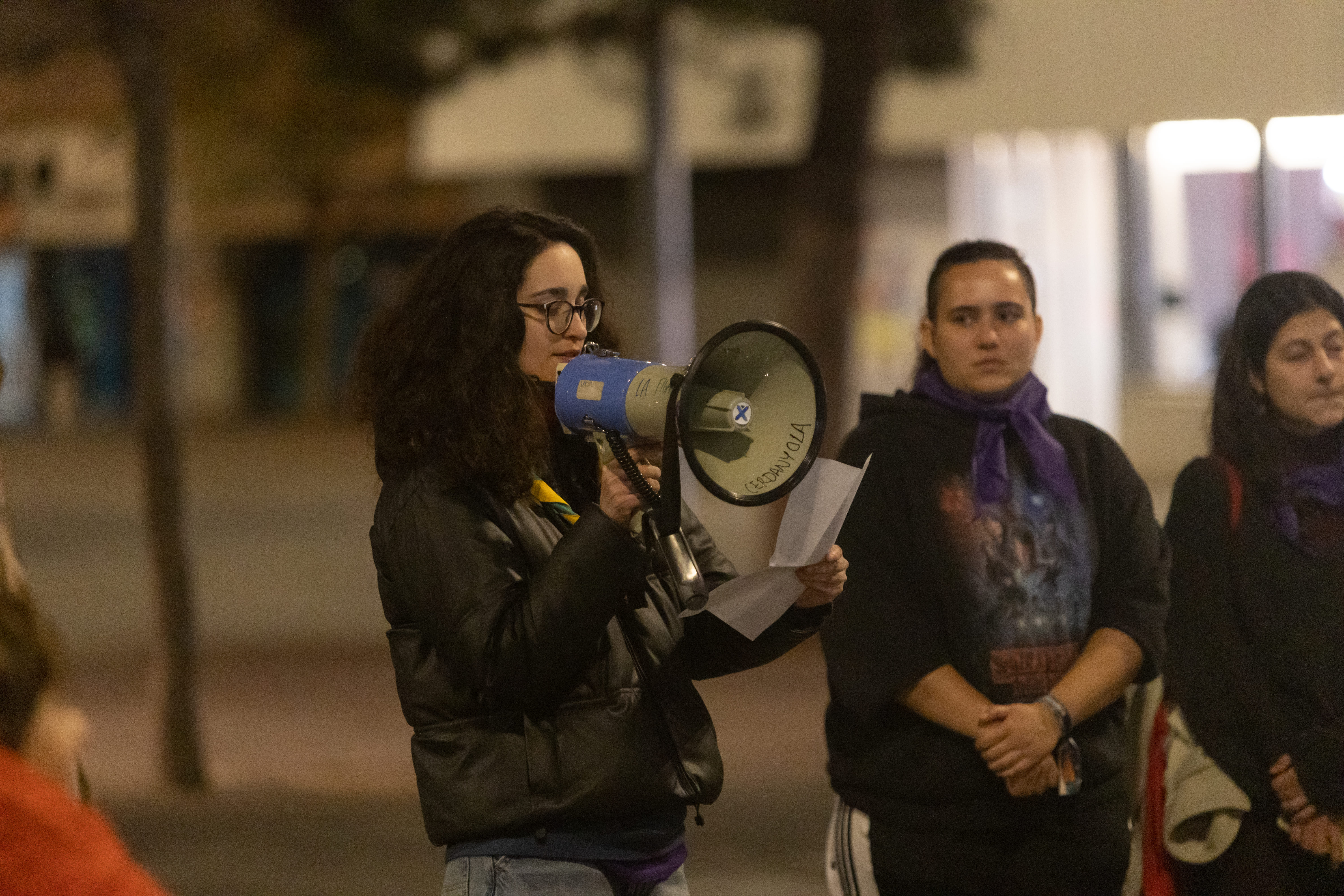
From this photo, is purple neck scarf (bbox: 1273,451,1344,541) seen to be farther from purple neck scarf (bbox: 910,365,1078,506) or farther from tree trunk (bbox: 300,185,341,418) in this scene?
tree trunk (bbox: 300,185,341,418)

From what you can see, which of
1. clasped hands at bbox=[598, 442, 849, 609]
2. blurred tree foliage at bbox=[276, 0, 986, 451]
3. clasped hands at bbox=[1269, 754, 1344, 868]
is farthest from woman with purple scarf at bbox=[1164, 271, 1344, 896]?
blurred tree foliage at bbox=[276, 0, 986, 451]

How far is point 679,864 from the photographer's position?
2.61 metres

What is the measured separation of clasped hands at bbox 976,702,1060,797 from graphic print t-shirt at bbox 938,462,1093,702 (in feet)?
0.20

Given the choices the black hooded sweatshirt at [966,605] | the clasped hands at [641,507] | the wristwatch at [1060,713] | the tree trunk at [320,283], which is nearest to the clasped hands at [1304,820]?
the black hooded sweatshirt at [966,605]

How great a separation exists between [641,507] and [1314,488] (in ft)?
4.93

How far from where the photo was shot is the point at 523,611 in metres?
2.34

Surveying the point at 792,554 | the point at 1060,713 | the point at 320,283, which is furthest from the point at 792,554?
the point at 320,283

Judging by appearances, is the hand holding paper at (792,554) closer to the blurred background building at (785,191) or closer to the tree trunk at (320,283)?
the blurred background building at (785,191)

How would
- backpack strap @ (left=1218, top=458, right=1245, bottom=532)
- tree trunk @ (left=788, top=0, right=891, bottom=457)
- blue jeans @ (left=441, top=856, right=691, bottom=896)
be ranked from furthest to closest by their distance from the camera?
tree trunk @ (left=788, top=0, right=891, bottom=457) → backpack strap @ (left=1218, top=458, right=1245, bottom=532) → blue jeans @ (left=441, top=856, right=691, bottom=896)

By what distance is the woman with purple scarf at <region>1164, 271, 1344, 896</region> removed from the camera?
3.03m

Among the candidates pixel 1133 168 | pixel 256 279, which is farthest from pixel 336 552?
pixel 256 279

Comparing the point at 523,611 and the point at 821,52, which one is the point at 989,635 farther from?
the point at 821,52

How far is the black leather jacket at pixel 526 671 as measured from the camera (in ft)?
7.64

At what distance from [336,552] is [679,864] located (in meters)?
11.4
